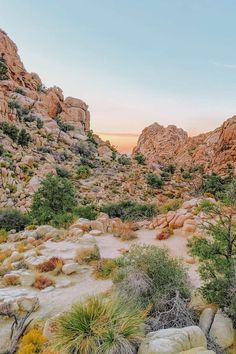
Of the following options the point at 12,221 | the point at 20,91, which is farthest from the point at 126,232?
the point at 20,91

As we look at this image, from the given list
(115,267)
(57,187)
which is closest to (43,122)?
(57,187)

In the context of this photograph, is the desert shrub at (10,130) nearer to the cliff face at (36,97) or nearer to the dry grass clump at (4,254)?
the cliff face at (36,97)

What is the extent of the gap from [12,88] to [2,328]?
42625 millimetres

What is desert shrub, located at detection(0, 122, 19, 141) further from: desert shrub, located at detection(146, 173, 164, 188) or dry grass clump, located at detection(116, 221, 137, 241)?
dry grass clump, located at detection(116, 221, 137, 241)

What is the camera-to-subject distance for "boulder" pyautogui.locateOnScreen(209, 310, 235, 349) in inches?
206

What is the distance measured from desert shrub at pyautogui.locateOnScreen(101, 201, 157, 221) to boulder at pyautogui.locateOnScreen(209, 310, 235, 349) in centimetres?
1225

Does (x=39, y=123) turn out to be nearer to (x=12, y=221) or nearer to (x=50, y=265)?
(x=12, y=221)

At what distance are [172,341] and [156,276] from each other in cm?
232

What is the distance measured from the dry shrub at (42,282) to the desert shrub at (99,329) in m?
3.24

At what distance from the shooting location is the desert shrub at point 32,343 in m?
5.00

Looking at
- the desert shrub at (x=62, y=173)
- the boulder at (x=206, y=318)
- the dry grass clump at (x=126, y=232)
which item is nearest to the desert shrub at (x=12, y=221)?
the dry grass clump at (x=126, y=232)

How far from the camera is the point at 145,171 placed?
120 feet

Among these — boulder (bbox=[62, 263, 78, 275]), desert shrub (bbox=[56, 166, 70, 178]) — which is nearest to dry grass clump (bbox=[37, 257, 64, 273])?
boulder (bbox=[62, 263, 78, 275])

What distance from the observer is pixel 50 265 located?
9.55 m
